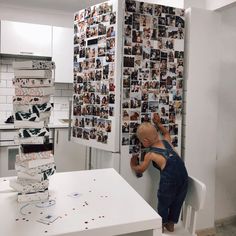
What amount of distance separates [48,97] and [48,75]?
93mm

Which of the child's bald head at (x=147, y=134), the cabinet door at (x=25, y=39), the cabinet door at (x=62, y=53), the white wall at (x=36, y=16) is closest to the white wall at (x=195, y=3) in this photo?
the child's bald head at (x=147, y=134)

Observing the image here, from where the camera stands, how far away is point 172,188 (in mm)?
1746

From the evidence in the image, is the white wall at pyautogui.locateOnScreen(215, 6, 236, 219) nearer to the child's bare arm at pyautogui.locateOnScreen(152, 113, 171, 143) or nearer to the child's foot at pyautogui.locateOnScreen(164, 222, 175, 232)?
the child's bare arm at pyautogui.locateOnScreen(152, 113, 171, 143)

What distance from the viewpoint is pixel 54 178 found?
1355mm

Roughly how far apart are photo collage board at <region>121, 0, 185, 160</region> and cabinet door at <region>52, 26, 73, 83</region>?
1.69 meters

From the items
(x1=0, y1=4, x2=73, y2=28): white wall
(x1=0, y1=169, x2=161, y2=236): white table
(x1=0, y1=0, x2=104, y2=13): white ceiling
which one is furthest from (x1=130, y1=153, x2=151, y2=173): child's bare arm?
(x1=0, y1=4, x2=73, y2=28): white wall

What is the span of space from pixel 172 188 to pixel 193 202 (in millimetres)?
193

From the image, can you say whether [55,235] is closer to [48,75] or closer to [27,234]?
[27,234]

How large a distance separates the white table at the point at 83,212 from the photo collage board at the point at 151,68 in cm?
85

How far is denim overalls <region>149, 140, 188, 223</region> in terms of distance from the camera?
1729mm

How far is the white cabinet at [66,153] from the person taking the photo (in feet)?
10.8

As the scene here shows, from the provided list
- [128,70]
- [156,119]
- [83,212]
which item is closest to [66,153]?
[156,119]

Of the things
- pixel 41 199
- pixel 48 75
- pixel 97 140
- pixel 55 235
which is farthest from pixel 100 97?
pixel 55 235

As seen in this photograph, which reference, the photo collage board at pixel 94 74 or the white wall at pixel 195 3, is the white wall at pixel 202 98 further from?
the photo collage board at pixel 94 74
